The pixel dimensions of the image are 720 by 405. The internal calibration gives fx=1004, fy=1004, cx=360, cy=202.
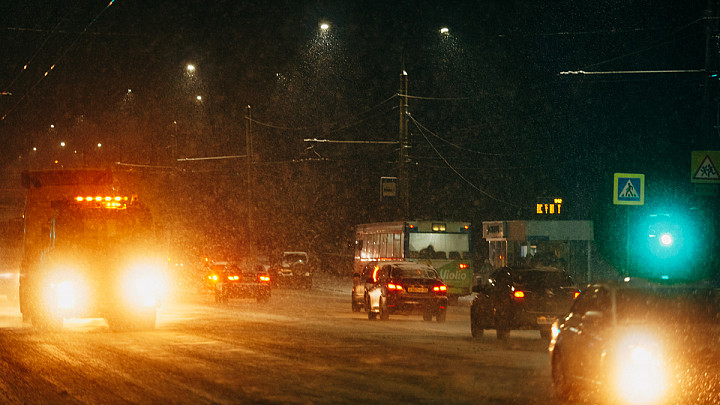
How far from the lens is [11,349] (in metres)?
16.6

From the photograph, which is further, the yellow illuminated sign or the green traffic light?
the yellow illuminated sign

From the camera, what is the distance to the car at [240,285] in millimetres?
35000

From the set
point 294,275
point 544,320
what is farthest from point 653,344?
point 294,275

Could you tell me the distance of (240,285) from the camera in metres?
35.1

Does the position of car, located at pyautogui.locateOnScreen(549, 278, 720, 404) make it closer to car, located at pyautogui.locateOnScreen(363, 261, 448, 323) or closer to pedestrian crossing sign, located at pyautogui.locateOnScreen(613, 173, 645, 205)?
pedestrian crossing sign, located at pyautogui.locateOnScreen(613, 173, 645, 205)

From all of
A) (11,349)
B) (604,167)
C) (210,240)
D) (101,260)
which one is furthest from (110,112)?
(11,349)

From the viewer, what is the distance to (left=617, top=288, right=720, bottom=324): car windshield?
380 inches

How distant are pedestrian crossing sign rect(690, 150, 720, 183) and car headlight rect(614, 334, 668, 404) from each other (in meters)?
11.6

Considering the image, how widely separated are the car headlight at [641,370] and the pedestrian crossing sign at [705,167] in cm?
1161

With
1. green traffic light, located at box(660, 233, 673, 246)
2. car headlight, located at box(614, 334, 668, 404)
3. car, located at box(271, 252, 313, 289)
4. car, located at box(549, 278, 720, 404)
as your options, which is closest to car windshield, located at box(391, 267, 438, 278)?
green traffic light, located at box(660, 233, 673, 246)

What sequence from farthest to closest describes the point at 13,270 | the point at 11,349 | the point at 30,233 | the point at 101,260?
the point at 13,270 → the point at 30,233 → the point at 101,260 → the point at 11,349

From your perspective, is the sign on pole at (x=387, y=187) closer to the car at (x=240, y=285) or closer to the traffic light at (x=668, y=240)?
the car at (x=240, y=285)

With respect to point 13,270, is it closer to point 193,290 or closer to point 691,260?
point 691,260

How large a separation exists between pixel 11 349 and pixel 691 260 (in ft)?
47.0
